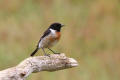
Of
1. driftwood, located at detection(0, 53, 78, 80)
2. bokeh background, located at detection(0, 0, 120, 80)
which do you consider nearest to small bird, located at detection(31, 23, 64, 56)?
driftwood, located at detection(0, 53, 78, 80)

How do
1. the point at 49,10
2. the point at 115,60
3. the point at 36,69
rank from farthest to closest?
the point at 49,10 → the point at 115,60 → the point at 36,69

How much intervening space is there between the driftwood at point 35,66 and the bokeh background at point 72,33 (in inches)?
124

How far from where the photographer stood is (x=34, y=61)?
8031 mm

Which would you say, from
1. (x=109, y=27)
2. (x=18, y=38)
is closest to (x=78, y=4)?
(x=109, y=27)

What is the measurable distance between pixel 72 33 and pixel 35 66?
5.54m

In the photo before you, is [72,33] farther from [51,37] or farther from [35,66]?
[35,66]

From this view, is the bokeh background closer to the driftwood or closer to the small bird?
the small bird

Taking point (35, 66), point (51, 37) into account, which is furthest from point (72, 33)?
point (35, 66)

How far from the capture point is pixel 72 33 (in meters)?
13.5

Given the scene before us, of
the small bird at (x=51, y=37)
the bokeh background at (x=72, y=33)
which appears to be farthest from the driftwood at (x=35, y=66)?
the bokeh background at (x=72, y=33)

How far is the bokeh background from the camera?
11969 millimetres

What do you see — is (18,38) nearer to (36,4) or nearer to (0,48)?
(0,48)

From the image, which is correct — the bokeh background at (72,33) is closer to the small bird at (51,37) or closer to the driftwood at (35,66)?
the small bird at (51,37)

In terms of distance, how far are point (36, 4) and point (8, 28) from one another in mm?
1653
